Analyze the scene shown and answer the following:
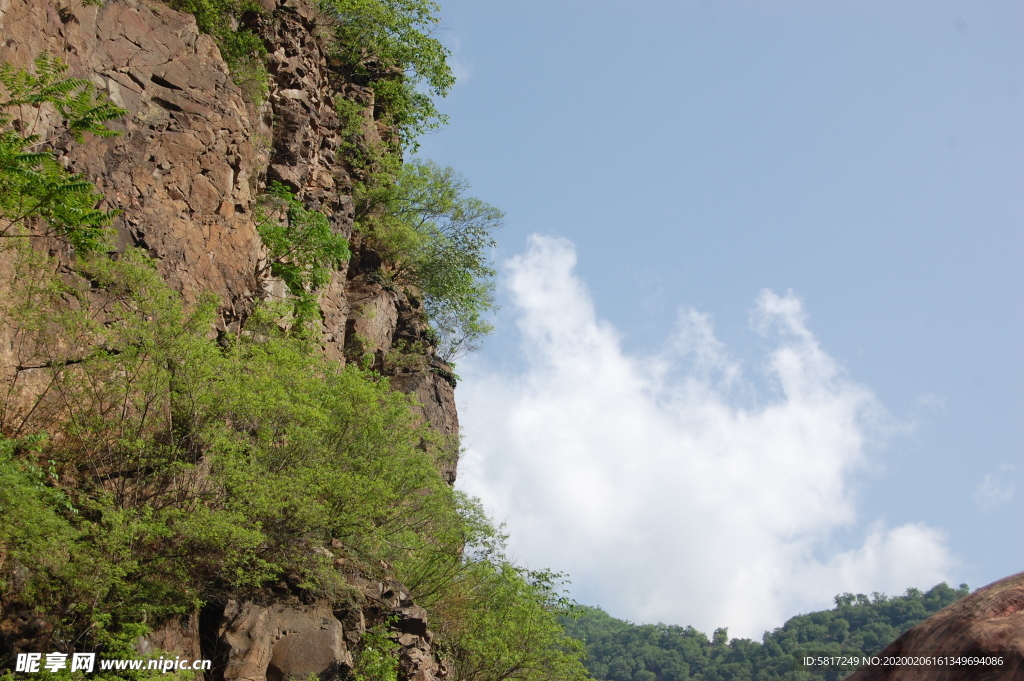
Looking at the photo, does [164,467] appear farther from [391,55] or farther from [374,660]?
[391,55]

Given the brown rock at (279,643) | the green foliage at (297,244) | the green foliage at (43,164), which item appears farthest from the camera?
the green foliage at (297,244)

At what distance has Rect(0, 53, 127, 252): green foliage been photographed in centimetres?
1364

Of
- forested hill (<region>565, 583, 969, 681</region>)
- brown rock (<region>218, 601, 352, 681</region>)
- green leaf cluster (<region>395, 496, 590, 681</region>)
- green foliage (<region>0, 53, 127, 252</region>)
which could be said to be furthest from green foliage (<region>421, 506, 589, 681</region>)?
forested hill (<region>565, 583, 969, 681</region>)

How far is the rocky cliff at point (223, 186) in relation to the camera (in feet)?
49.0

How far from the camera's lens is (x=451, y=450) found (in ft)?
83.6

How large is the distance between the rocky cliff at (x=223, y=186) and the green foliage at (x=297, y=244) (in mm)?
492

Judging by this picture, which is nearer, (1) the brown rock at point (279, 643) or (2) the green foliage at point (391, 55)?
(1) the brown rock at point (279, 643)

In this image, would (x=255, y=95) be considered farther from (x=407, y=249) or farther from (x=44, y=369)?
(x=44, y=369)

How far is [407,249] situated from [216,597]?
60.8 ft

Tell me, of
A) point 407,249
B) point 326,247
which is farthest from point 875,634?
point 326,247

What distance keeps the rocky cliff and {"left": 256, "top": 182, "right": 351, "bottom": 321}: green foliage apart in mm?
492

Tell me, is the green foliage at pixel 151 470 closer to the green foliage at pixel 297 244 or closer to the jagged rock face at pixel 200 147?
the jagged rock face at pixel 200 147

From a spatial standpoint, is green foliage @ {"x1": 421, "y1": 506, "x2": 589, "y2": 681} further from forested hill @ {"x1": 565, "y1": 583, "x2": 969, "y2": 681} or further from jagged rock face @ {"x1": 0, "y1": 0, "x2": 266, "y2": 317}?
forested hill @ {"x1": 565, "y1": 583, "x2": 969, "y2": 681}

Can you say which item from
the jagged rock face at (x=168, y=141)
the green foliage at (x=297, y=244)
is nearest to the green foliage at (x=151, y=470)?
the jagged rock face at (x=168, y=141)
